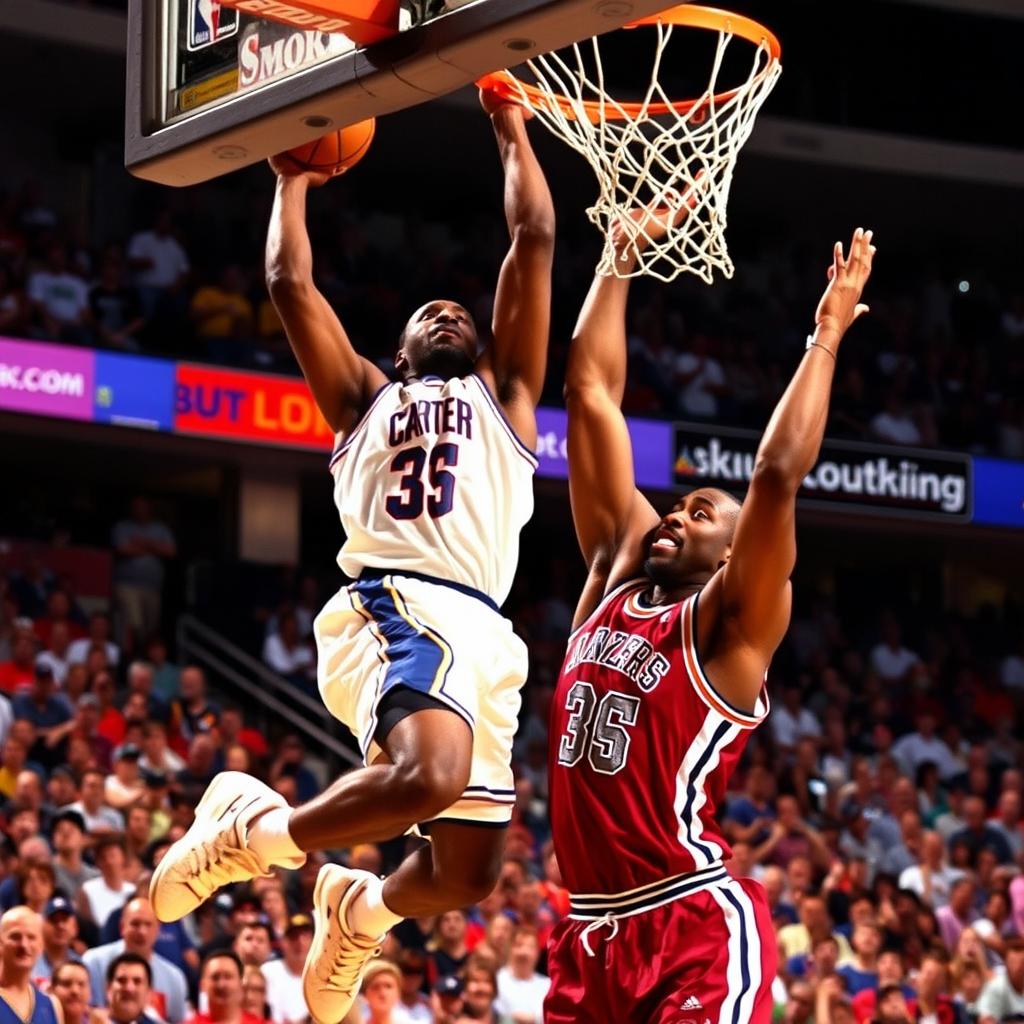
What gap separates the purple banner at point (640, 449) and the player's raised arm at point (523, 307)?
9.90m

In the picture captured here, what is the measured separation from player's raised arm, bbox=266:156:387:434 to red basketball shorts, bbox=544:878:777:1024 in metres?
1.64

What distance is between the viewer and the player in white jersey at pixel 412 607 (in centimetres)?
521

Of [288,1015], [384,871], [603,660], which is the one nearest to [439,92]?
[603,660]

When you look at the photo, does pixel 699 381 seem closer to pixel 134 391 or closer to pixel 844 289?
pixel 134 391

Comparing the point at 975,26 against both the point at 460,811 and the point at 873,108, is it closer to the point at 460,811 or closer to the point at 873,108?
the point at 873,108

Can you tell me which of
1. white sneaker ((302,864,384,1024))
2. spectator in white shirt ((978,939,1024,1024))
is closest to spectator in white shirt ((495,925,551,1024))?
spectator in white shirt ((978,939,1024,1024))

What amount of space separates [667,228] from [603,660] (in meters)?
1.30

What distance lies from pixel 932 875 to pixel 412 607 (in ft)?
27.7

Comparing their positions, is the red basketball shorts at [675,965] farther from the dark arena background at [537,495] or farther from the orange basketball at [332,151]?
the dark arena background at [537,495]

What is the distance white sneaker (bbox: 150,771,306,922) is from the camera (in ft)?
17.7

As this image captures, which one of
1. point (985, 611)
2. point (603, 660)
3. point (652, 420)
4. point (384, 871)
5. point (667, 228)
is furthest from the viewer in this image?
point (985, 611)

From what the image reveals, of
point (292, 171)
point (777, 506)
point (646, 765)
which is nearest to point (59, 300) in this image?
point (292, 171)

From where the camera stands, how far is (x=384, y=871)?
11867 mm

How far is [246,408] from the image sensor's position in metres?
15.0
